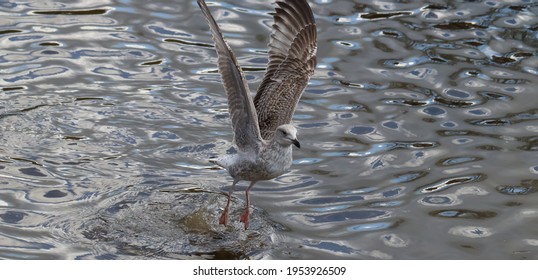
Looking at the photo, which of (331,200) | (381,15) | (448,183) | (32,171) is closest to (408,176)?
(448,183)

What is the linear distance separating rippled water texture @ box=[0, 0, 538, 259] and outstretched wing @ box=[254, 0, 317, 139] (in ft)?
2.73

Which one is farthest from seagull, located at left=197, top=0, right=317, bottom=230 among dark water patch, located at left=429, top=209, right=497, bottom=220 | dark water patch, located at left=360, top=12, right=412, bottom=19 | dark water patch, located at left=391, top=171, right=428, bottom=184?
dark water patch, located at left=360, top=12, right=412, bottom=19


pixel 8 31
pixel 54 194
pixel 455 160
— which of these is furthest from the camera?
pixel 8 31

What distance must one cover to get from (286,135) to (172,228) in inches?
48.3

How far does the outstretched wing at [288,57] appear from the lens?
858 cm

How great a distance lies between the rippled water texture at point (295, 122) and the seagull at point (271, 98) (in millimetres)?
546

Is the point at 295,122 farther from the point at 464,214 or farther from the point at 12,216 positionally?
the point at 12,216

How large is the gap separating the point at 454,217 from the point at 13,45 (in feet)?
18.6

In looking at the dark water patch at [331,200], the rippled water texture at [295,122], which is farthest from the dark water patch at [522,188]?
the dark water patch at [331,200]

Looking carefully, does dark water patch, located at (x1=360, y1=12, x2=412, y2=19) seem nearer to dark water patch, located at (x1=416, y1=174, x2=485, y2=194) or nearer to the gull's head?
dark water patch, located at (x1=416, y1=174, x2=485, y2=194)

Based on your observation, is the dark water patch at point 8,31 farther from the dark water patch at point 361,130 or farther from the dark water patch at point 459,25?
the dark water patch at point 459,25

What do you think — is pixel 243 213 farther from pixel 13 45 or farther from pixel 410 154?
pixel 13 45

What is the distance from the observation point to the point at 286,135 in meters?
7.56

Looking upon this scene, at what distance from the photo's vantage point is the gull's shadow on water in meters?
7.47
